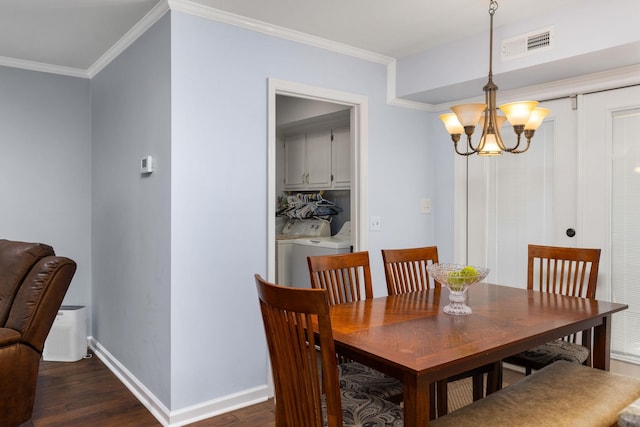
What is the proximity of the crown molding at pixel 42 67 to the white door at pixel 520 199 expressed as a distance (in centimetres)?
333

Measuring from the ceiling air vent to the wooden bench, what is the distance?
184cm

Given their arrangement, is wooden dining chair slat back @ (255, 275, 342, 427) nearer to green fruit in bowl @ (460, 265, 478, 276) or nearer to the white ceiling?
green fruit in bowl @ (460, 265, 478, 276)

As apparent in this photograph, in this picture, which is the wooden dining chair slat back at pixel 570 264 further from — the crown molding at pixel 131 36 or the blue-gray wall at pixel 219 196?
the crown molding at pixel 131 36

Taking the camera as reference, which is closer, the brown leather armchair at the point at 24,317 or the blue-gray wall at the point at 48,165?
the brown leather armchair at the point at 24,317

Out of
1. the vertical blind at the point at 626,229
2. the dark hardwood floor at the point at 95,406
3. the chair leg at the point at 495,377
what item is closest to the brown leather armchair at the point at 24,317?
the dark hardwood floor at the point at 95,406

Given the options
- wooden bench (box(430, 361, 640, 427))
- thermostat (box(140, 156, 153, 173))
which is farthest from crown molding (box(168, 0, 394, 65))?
wooden bench (box(430, 361, 640, 427))

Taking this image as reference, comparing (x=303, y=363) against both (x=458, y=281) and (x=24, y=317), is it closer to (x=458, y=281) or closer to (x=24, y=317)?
(x=458, y=281)

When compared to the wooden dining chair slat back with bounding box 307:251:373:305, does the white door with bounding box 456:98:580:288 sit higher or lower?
higher

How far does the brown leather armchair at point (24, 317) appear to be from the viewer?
2346 millimetres

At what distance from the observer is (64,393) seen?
9.93 feet

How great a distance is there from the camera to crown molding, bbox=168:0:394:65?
256 cm

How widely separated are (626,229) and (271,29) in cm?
258

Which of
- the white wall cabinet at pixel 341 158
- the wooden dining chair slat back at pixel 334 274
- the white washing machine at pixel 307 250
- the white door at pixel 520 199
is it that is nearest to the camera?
the wooden dining chair slat back at pixel 334 274

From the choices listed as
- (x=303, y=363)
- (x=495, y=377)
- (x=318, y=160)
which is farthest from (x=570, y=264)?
(x=318, y=160)
